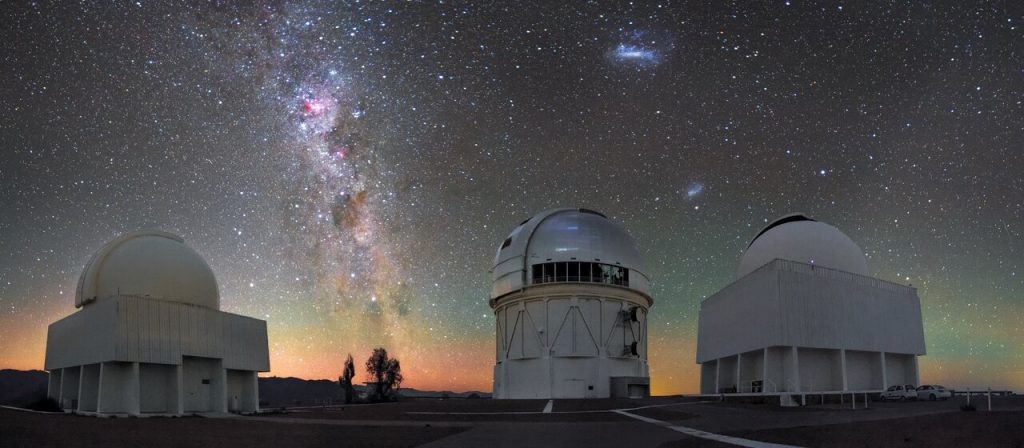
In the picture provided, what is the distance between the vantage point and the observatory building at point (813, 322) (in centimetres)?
3622

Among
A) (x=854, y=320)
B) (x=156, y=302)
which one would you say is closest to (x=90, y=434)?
(x=156, y=302)

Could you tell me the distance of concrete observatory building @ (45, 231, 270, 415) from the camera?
99.2 feet

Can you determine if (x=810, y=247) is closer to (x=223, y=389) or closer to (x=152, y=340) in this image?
(x=223, y=389)

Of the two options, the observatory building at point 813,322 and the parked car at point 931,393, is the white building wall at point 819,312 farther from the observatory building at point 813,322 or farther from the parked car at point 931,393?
the parked car at point 931,393

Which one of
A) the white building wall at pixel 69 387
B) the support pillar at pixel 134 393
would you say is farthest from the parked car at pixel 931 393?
the white building wall at pixel 69 387

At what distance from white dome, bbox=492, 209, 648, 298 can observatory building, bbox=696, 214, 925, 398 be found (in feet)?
27.0

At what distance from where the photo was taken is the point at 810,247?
42.7 metres

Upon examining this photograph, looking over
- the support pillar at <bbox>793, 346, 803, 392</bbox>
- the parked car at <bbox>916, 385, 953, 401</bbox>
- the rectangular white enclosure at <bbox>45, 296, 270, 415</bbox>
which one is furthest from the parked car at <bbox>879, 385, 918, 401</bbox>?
the rectangular white enclosure at <bbox>45, 296, 270, 415</bbox>

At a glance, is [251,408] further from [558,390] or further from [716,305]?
[716,305]

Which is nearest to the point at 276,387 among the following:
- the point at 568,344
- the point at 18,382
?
the point at 18,382

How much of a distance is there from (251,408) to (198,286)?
7.73 meters

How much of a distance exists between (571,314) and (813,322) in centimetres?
1715

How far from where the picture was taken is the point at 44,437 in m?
14.9

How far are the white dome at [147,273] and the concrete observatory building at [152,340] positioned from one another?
53mm
